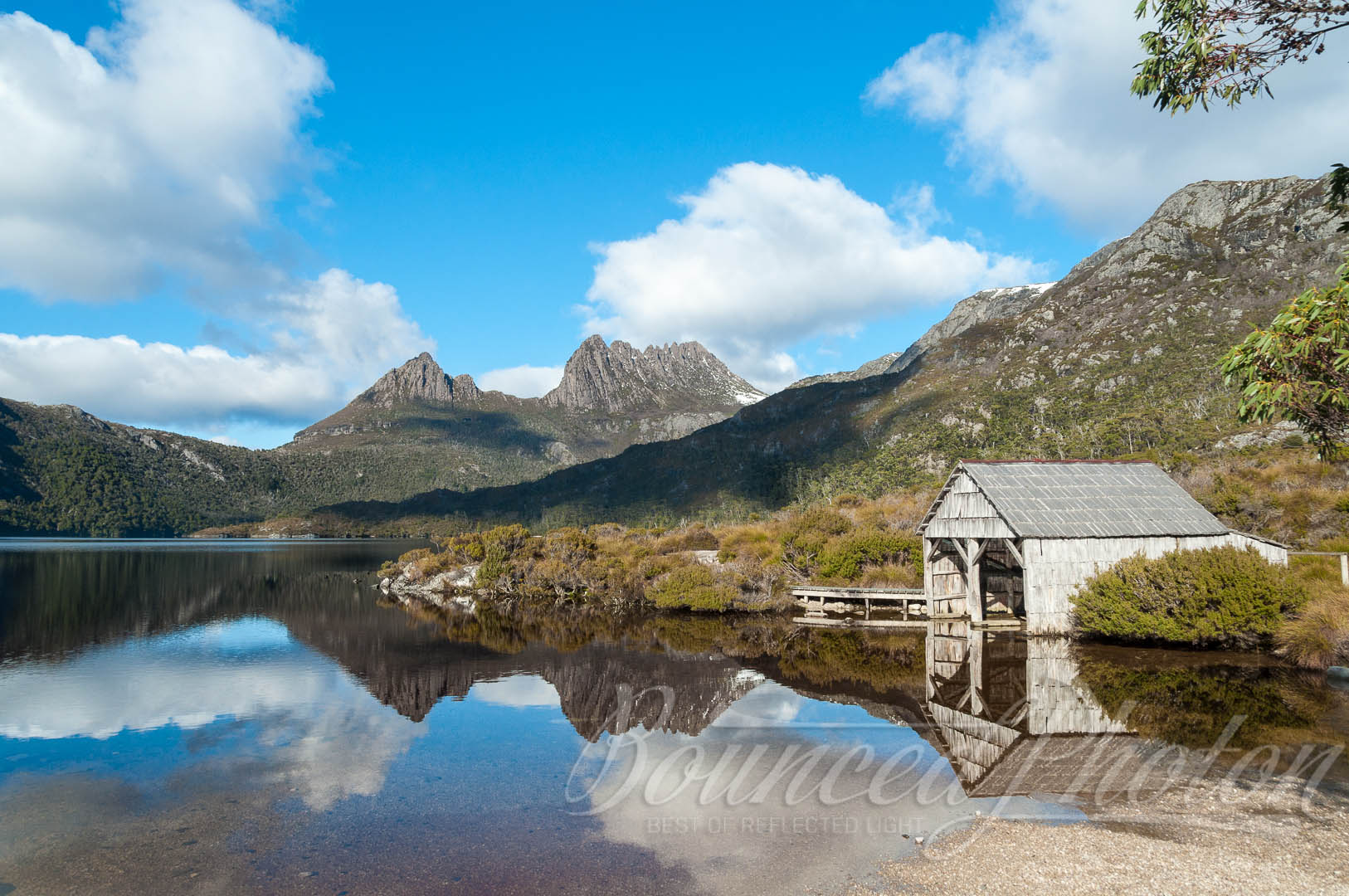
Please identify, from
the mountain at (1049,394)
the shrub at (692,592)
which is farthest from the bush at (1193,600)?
the mountain at (1049,394)

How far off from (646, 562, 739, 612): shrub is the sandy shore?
2491 centimetres

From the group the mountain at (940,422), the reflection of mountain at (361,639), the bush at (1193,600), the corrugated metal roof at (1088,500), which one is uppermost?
the mountain at (940,422)

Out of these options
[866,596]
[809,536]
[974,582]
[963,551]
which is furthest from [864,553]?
[974,582]

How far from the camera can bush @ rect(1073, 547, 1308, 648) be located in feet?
66.5

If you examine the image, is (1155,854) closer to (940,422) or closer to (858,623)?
(858,623)

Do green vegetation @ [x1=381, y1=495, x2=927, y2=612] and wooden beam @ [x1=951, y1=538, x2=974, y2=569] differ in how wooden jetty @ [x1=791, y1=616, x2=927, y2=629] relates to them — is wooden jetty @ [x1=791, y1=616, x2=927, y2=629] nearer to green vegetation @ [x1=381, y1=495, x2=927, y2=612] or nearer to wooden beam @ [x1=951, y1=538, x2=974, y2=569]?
wooden beam @ [x1=951, y1=538, x2=974, y2=569]

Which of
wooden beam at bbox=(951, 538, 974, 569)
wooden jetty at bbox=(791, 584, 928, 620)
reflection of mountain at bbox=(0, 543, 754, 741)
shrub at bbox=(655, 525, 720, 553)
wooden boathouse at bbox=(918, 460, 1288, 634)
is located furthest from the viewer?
shrub at bbox=(655, 525, 720, 553)

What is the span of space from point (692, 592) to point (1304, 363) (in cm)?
2933

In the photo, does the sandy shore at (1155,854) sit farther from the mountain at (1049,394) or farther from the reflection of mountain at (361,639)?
the mountain at (1049,394)

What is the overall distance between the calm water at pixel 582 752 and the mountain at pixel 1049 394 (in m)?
45.4

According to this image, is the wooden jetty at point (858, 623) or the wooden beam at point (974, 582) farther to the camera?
the wooden jetty at point (858, 623)

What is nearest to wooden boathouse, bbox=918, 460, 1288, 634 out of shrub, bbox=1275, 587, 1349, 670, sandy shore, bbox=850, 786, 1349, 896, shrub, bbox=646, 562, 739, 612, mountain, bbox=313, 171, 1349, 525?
shrub, bbox=1275, 587, 1349, 670

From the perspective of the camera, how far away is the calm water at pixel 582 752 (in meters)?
9.23

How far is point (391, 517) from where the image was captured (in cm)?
17800
